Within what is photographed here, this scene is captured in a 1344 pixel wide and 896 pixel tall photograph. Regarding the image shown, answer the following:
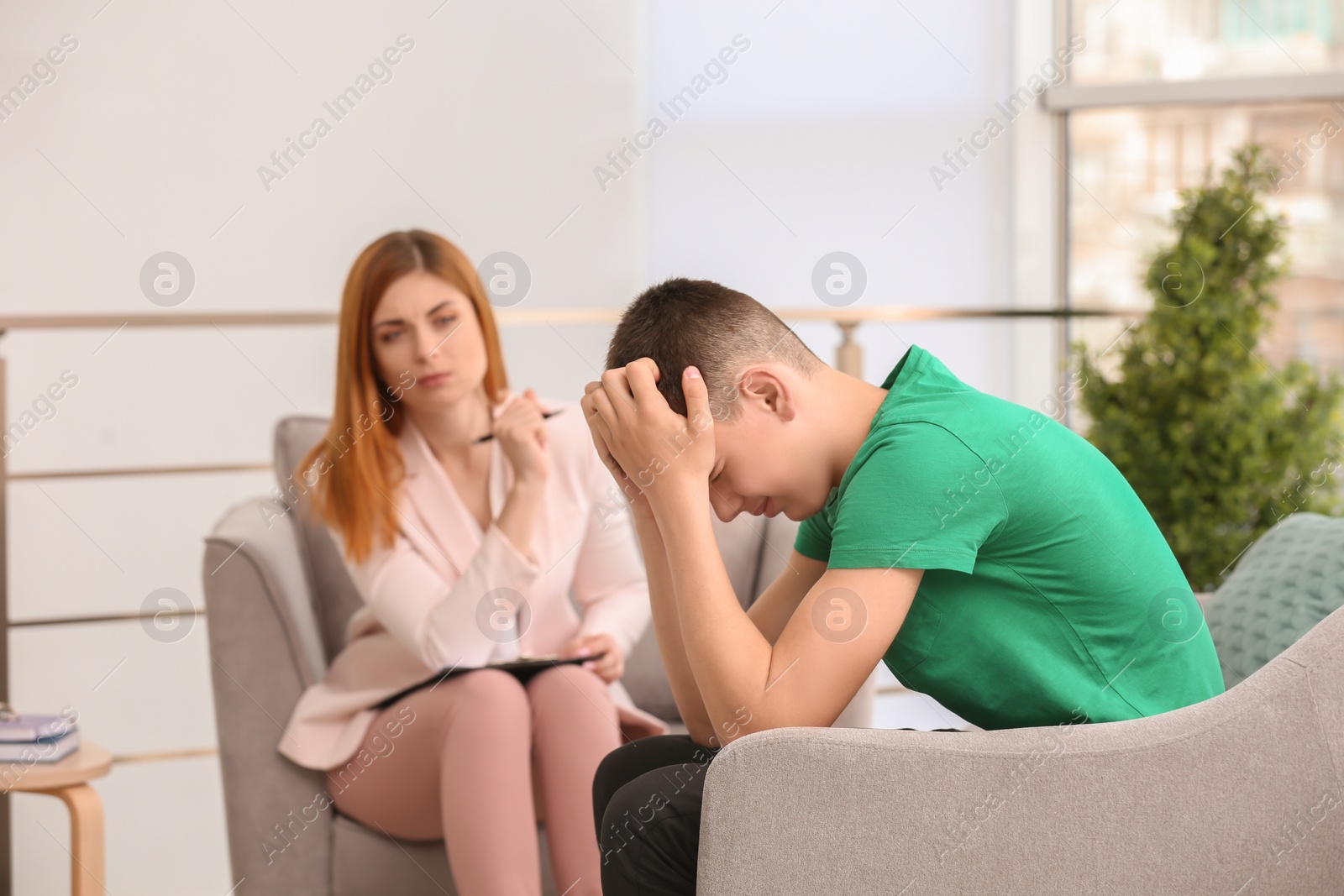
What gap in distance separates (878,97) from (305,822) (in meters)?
3.26

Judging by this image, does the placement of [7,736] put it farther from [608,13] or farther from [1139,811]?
[608,13]

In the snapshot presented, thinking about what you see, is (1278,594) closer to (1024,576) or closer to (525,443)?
(1024,576)

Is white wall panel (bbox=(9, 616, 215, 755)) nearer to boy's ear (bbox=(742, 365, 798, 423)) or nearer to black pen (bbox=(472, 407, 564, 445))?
black pen (bbox=(472, 407, 564, 445))

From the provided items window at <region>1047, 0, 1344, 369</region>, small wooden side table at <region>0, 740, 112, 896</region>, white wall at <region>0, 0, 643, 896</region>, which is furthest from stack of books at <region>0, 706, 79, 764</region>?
window at <region>1047, 0, 1344, 369</region>

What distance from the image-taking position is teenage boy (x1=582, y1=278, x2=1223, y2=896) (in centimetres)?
77

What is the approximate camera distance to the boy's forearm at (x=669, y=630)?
100cm

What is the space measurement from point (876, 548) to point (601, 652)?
840mm

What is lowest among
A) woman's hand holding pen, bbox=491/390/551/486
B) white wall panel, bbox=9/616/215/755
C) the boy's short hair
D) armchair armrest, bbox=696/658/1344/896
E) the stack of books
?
white wall panel, bbox=9/616/215/755

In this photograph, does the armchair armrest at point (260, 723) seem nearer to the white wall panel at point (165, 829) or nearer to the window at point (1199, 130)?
the white wall panel at point (165, 829)

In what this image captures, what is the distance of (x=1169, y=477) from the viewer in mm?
2652

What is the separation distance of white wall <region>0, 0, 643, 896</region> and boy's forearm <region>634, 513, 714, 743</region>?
264cm

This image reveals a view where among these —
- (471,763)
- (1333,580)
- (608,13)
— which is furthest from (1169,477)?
(608,13)

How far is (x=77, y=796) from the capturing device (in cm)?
145

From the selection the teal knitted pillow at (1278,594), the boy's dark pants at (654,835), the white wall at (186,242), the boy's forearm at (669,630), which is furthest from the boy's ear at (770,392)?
the white wall at (186,242)
